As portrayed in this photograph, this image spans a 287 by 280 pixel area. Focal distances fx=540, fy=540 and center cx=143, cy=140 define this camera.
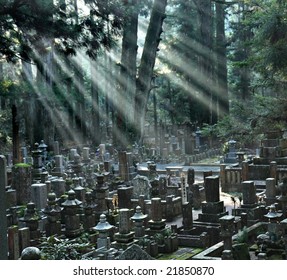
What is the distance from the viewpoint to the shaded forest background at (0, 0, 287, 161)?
7.22 m

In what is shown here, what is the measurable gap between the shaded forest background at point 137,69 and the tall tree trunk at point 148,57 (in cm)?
3

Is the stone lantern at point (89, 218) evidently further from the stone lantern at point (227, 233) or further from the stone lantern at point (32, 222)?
the stone lantern at point (227, 233)

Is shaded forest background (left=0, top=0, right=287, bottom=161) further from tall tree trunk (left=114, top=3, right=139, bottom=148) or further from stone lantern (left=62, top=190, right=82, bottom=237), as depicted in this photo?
stone lantern (left=62, top=190, right=82, bottom=237)

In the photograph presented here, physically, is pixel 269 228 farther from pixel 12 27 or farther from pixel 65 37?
pixel 12 27

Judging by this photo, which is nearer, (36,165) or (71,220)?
(71,220)

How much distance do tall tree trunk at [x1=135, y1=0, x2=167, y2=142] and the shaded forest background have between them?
1.2 inches

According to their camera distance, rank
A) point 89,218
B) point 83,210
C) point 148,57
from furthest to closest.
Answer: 1. point 148,57
2. point 83,210
3. point 89,218

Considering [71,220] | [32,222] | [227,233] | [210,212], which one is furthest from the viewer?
[210,212]

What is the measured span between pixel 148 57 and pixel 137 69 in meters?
4.37

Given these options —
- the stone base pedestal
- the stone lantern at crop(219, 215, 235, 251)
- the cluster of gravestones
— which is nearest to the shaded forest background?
the stone base pedestal

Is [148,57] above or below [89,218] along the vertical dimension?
above

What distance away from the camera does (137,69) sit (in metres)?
20.8

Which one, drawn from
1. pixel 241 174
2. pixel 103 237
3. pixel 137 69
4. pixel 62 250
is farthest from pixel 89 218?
pixel 137 69

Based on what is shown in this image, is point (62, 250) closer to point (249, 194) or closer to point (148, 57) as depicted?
point (249, 194)
